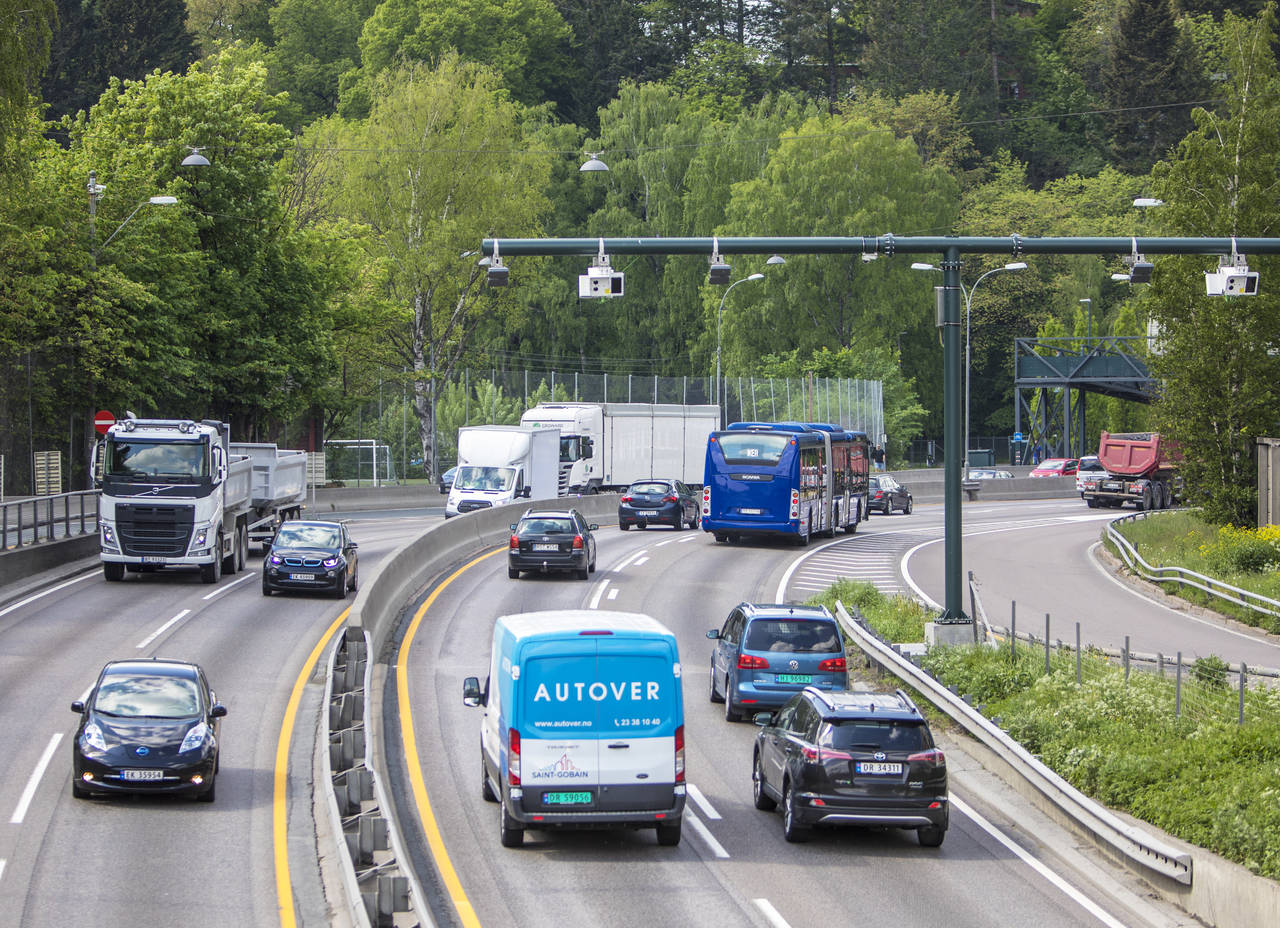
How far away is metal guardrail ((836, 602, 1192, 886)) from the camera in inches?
623

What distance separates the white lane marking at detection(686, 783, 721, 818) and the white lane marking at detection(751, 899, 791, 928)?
3.45 meters

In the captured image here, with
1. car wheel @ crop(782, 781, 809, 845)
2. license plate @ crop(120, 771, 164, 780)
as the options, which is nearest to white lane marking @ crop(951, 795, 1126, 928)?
car wheel @ crop(782, 781, 809, 845)

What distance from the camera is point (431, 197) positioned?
249ft

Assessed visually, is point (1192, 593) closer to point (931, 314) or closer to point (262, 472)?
point (262, 472)

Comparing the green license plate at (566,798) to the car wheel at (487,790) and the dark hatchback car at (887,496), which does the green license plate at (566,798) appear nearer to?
the car wheel at (487,790)

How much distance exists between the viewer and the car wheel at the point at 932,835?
17.1 metres

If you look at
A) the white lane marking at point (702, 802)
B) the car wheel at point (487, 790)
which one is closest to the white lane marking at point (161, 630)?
the car wheel at point (487, 790)

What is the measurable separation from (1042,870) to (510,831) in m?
5.61

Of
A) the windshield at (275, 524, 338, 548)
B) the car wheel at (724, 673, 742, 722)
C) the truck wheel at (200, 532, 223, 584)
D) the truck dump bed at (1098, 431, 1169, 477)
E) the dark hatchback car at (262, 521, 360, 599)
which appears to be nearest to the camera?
the car wheel at (724, 673, 742, 722)

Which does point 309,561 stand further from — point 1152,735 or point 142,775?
point 1152,735

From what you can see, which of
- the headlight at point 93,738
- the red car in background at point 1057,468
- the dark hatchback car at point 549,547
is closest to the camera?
the headlight at point 93,738

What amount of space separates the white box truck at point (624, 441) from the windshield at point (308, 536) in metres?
24.2

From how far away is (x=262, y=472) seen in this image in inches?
1588

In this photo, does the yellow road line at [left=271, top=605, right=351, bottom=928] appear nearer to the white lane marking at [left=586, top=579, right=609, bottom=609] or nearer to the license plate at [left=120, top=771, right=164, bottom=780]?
the license plate at [left=120, top=771, right=164, bottom=780]
